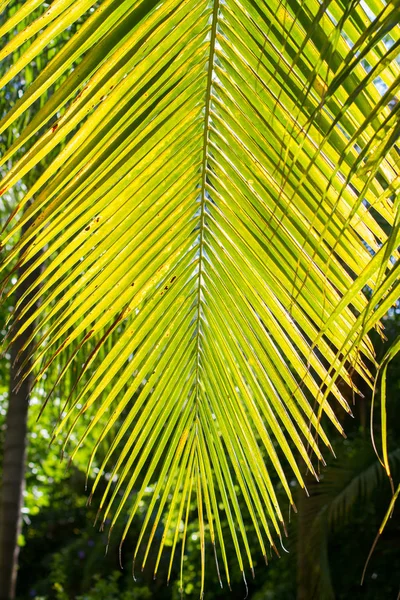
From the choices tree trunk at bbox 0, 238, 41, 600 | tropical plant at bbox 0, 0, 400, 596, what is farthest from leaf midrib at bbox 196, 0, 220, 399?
tree trunk at bbox 0, 238, 41, 600

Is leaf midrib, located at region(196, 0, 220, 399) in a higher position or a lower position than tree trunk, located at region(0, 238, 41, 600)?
lower

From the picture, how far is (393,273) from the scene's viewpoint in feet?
2.29

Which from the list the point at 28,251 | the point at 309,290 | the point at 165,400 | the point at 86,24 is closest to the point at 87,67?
the point at 86,24

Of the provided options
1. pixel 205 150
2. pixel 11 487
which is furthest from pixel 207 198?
pixel 11 487

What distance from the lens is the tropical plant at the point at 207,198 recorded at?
767mm

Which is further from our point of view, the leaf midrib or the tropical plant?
the leaf midrib

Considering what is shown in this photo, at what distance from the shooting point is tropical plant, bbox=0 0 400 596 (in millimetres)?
767

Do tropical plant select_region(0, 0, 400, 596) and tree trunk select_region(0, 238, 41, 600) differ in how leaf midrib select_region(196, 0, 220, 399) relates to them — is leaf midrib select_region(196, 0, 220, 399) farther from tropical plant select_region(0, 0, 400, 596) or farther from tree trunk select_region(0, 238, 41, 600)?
tree trunk select_region(0, 238, 41, 600)

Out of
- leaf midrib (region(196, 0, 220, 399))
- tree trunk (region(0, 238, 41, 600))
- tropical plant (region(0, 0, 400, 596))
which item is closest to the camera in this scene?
tropical plant (region(0, 0, 400, 596))

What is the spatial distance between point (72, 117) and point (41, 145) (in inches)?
2.0

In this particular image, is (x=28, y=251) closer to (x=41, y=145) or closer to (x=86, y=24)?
(x=41, y=145)

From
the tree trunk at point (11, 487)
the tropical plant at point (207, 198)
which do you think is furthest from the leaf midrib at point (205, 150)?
the tree trunk at point (11, 487)

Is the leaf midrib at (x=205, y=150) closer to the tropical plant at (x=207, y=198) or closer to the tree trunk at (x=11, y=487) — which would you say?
the tropical plant at (x=207, y=198)

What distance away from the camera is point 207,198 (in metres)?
1.05
